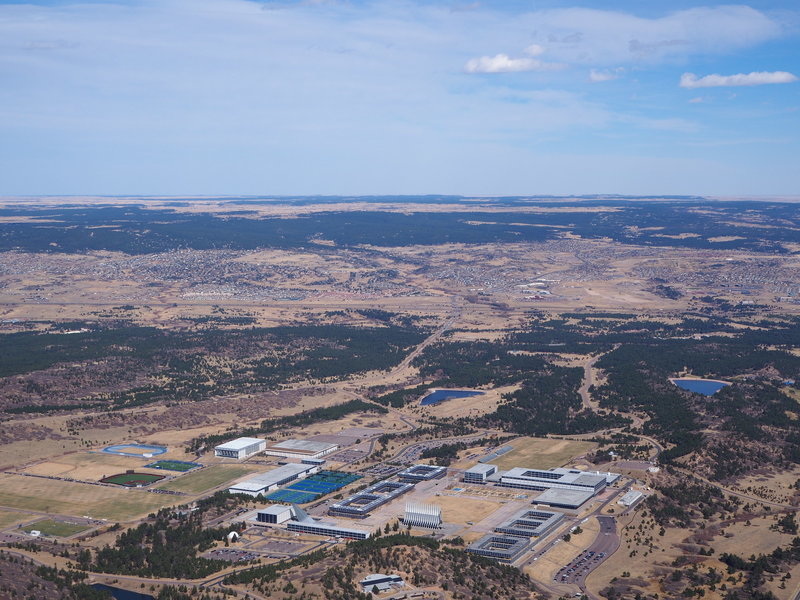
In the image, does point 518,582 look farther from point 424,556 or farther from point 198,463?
point 198,463

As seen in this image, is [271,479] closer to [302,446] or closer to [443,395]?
[302,446]

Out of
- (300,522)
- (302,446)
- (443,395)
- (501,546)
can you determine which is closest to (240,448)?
(302,446)

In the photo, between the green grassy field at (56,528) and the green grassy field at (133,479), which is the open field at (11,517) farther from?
the green grassy field at (133,479)

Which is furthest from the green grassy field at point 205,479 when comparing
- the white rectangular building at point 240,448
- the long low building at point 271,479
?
the white rectangular building at point 240,448

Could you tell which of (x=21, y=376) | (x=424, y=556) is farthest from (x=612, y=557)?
(x=21, y=376)

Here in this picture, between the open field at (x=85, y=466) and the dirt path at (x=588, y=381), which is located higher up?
the dirt path at (x=588, y=381)

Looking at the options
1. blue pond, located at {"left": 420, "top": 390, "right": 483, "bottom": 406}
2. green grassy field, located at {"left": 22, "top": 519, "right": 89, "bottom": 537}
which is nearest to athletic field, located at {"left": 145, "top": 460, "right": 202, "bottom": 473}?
green grassy field, located at {"left": 22, "top": 519, "right": 89, "bottom": 537}
